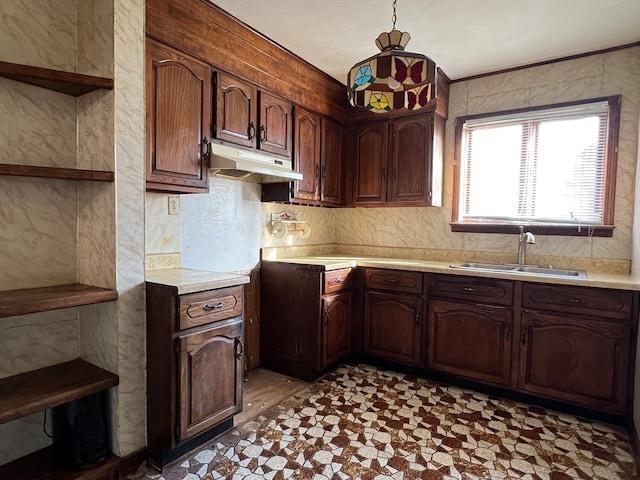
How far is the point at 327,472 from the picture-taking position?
180 cm

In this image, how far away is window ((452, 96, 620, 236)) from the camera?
2.79 meters

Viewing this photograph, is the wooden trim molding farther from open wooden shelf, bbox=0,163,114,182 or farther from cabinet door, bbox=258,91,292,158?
open wooden shelf, bbox=0,163,114,182

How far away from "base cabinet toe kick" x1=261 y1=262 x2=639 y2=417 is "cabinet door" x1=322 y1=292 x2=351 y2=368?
20 millimetres

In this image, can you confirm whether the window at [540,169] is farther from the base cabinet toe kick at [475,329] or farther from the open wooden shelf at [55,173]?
the open wooden shelf at [55,173]

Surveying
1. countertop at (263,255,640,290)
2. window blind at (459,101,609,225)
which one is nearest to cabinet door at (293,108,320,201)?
countertop at (263,255,640,290)

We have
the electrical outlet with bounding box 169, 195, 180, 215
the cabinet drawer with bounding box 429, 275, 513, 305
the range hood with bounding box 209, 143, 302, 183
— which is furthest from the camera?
the cabinet drawer with bounding box 429, 275, 513, 305

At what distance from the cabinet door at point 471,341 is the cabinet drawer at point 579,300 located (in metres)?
0.22

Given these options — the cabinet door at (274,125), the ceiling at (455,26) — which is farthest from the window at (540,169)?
the cabinet door at (274,125)

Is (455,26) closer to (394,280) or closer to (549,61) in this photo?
(549,61)

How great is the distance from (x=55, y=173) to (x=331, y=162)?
7.56 ft

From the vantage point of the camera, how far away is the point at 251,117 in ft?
8.45

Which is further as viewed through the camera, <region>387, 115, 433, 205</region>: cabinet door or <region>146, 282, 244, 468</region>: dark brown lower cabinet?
<region>387, 115, 433, 205</region>: cabinet door

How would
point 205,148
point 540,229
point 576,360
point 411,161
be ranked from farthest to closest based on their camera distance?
point 411,161, point 540,229, point 576,360, point 205,148

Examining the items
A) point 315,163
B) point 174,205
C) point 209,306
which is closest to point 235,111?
point 174,205
